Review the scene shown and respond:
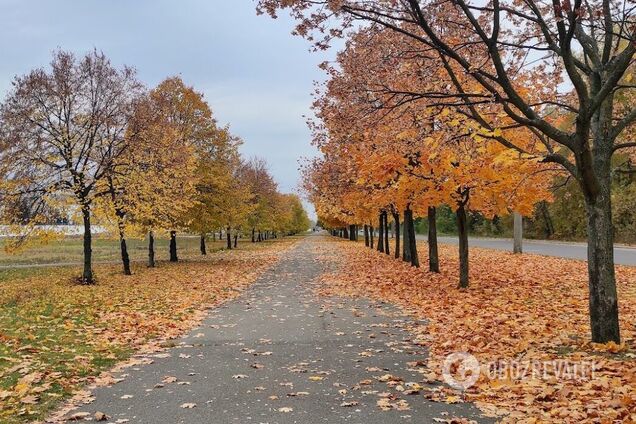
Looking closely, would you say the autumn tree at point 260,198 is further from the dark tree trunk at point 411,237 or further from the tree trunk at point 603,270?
the tree trunk at point 603,270

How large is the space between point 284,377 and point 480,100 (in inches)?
241

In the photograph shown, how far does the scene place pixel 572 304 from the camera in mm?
11602

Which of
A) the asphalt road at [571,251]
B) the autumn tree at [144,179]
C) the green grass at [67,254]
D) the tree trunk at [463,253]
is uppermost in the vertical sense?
the autumn tree at [144,179]

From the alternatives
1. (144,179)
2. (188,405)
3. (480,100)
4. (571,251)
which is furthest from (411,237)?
(188,405)

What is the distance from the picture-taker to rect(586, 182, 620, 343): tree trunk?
7.34 meters

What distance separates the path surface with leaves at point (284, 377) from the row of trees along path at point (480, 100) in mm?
3349

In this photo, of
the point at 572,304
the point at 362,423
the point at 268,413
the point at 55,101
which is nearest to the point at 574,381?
the point at 362,423

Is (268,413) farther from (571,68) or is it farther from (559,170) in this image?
(559,170)

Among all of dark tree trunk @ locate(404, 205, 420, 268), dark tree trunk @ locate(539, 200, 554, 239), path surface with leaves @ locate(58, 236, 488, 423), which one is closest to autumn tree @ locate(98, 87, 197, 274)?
dark tree trunk @ locate(404, 205, 420, 268)

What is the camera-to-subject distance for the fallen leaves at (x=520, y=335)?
17.3 ft

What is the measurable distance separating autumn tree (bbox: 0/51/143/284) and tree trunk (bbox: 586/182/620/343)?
16151mm

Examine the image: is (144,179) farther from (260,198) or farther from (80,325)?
(260,198)

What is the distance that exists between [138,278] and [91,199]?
12.9ft

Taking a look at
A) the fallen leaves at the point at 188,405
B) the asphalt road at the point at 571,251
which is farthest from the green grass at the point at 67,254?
the asphalt road at the point at 571,251
